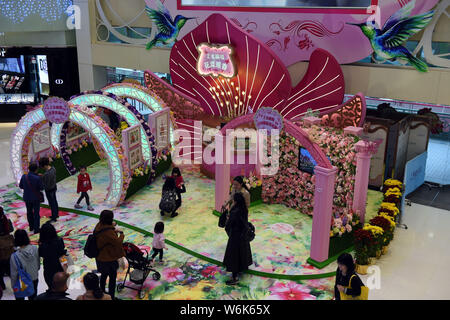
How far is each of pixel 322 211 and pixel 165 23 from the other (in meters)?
8.84

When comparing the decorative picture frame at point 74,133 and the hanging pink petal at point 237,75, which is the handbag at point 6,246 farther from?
the hanging pink petal at point 237,75

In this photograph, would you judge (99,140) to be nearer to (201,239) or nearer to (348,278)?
(201,239)

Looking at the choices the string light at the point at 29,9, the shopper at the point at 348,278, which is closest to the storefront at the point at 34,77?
the string light at the point at 29,9

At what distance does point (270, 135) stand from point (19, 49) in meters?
10.8

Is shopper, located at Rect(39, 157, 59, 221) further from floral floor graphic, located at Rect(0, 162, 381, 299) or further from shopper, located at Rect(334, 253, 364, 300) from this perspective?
shopper, located at Rect(334, 253, 364, 300)

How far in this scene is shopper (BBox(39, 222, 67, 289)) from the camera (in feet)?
17.7

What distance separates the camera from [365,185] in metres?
8.02

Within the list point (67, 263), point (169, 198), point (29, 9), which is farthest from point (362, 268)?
point (29, 9)

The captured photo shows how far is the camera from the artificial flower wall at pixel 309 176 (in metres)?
7.69

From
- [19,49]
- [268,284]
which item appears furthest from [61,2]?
[268,284]

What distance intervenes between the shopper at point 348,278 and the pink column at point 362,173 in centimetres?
313

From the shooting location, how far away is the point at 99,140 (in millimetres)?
8992

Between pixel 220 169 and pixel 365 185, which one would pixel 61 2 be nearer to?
pixel 220 169

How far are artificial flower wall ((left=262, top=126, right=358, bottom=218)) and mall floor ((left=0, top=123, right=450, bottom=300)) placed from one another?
4.14ft
